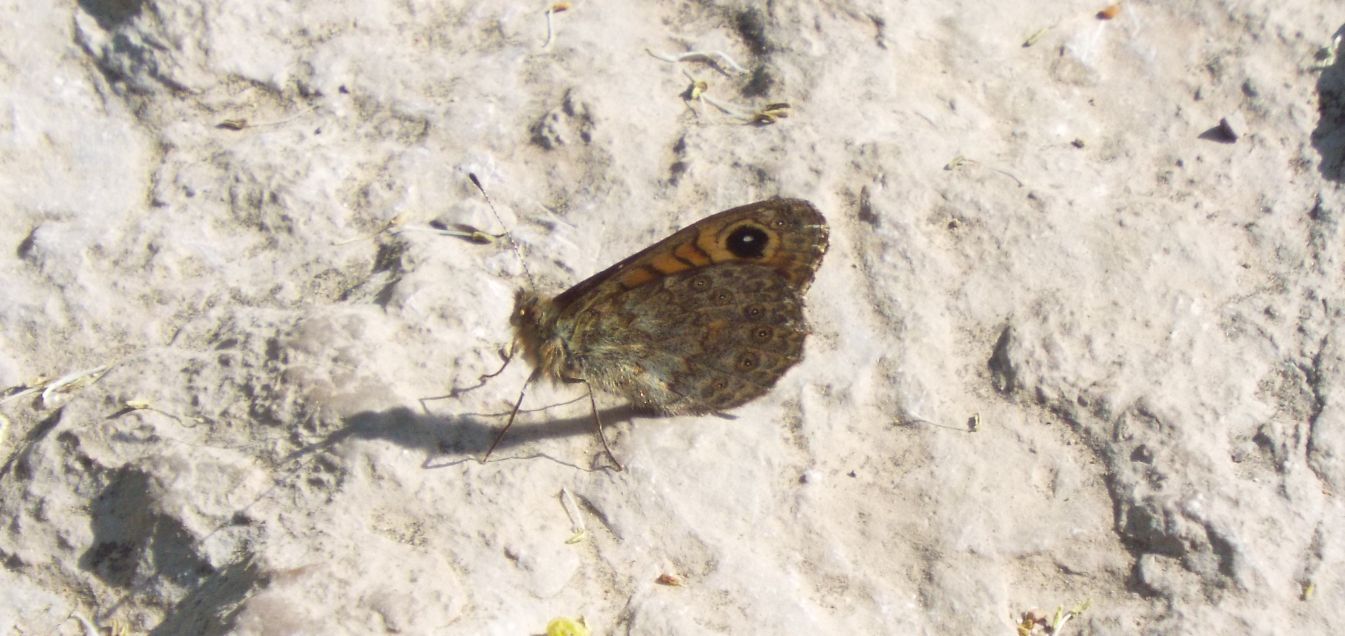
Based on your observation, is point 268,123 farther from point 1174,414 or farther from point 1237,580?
point 1237,580

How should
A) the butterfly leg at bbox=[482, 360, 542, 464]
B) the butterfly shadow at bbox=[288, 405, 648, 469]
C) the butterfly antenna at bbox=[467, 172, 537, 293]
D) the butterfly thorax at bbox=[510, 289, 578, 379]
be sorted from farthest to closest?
the butterfly antenna at bbox=[467, 172, 537, 293] → the butterfly thorax at bbox=[510, 289, 578, 379] → the butterfly leg at bbox=[482, 360, 542, 464] → the butterfly shadow at bbox=[288, 405, 648, 469]

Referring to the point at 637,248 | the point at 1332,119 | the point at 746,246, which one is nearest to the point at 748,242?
the point at 746,246

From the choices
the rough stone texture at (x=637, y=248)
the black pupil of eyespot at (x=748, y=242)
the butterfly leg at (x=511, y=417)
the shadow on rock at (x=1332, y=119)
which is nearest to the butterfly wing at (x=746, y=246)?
the black pupil of eyespot at (x=748, y=242)

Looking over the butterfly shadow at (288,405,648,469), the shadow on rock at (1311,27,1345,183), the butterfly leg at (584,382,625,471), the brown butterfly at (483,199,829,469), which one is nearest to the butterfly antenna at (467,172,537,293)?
the brown butterfly at (483,199,829,469)

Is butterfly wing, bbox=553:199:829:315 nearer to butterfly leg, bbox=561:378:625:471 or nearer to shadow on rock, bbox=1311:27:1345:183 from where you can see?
butterfly leg, bbox=561:378:625:471

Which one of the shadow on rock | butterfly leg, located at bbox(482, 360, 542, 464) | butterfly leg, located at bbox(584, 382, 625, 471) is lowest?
butterfly leg, located at bbox(584, 382, 625, 471)

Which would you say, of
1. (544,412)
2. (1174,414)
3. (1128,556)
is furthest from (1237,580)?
(544,412)

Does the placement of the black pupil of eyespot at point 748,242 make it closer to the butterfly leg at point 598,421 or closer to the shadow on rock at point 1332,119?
the butterfly leg at point 598,421

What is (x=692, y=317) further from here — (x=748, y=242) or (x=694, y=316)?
(x=748, y=242)
